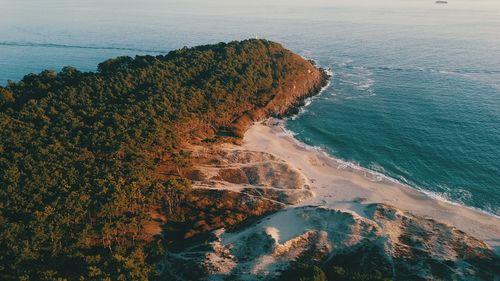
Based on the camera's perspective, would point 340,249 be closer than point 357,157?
Yes

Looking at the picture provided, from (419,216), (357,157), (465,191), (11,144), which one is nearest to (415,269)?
(419,216)

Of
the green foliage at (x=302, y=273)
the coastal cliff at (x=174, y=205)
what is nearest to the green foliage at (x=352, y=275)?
the coastal cliff at (x=174, y=205)

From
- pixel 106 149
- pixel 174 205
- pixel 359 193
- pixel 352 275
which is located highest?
pixel 106 149

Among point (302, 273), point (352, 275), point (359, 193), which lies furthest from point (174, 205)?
point (359, 193)

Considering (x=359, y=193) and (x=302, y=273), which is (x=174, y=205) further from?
(x=359, y=193)

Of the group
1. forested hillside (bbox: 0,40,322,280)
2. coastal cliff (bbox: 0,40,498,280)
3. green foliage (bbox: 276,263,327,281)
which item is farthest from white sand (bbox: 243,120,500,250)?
green foliage (bbox: 276,263,327,281)

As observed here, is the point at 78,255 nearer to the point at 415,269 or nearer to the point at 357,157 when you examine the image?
the point at 415,269

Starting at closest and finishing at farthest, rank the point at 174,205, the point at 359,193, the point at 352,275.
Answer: the point at 352,275 → the point at 174,205 → the point at 359,193
